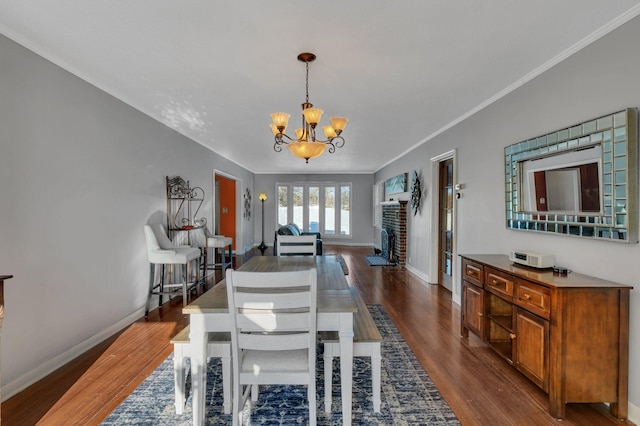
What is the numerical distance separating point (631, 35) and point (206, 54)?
286 centimetres

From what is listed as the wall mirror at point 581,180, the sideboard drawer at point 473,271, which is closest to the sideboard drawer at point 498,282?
the sideboard drawer at point 473,271

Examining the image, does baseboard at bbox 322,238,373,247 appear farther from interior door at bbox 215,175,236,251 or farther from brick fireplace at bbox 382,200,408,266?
interior door at bbox 215,175,236,251

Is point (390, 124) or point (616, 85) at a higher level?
point (390, 124)

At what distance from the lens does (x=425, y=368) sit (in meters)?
2.55

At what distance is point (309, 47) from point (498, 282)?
2.39 meters

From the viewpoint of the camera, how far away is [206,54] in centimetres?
241

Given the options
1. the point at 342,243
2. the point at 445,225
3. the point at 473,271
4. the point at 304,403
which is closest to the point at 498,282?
the point at 473,271

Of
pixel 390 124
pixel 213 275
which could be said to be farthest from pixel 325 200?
pixel 390 124

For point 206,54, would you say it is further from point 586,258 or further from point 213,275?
point 213,275

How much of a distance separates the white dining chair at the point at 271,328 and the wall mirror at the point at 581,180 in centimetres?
198

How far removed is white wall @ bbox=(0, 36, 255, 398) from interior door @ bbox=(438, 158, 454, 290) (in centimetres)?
430

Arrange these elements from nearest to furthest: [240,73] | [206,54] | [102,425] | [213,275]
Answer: [102,425]
[206,54]
[240,73]
[213,275]

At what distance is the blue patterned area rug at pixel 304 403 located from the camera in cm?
192

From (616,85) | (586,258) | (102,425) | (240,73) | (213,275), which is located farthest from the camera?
(213,275)
